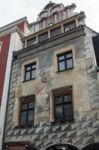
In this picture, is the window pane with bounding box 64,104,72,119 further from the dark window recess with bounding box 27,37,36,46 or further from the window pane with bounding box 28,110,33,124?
the dark window recess with bounding box 27,37,36,46

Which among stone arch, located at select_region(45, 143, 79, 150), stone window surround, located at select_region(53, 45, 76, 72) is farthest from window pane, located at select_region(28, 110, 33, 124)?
stone window surround, located at select_region(53, 45, 76, 72)

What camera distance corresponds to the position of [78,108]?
1027cm

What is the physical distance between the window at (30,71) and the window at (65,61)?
1.97 metres

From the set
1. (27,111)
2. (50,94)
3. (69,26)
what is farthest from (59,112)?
(69,26)

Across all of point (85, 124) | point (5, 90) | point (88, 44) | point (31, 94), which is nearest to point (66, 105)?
point (85, 124)

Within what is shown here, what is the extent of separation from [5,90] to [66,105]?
498cm

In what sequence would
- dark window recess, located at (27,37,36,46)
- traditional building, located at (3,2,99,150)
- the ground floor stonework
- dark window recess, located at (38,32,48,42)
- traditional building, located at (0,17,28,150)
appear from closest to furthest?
the ground floor stonework → traditional building, located at (3,2,99,150) → traditional building, located at (0,17,28,150) → dark window recess, located at (38,32,48,42) → dark window recess, located at (27,37,36,46)

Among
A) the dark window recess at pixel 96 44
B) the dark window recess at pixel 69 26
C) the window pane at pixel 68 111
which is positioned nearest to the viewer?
the window pane at pixel 68 111

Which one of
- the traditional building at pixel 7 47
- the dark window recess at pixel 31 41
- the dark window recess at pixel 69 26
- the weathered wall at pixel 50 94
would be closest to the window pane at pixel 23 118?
the weathered wall at pixel 50 94

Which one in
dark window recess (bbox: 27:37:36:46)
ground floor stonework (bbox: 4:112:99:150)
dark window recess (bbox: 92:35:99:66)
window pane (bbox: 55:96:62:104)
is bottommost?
ground floor stonework (bbox: 4:112:99:150)

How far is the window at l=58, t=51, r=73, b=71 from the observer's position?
12.1 meters

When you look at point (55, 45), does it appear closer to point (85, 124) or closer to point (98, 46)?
point (98, 46)

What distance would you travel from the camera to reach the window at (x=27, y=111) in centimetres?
1182

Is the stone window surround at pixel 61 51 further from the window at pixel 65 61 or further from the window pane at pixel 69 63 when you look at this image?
the window pane at pixel 69 63
